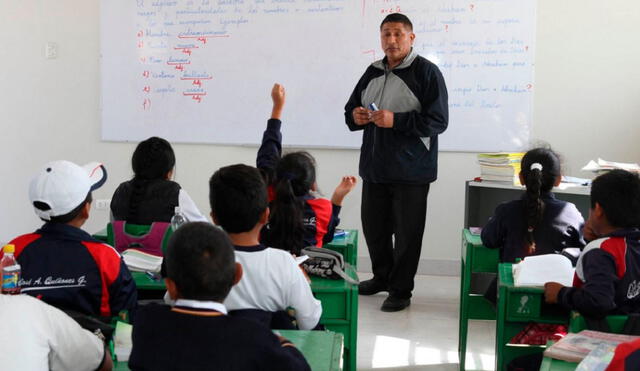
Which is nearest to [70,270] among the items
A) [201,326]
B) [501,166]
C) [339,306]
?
[201,326]

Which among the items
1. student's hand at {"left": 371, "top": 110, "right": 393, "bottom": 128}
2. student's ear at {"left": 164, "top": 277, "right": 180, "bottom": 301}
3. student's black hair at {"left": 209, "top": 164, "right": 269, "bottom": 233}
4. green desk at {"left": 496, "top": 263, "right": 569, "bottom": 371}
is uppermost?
student's hand at {"left": 371, "top": 110, "right": 393, "bottom": 128}

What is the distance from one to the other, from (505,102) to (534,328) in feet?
8.72

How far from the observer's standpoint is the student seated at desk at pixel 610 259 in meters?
2.18

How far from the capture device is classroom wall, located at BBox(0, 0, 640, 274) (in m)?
4.80

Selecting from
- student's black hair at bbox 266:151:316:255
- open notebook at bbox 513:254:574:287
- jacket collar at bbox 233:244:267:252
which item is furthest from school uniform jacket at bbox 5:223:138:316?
open notebook at bbox 513:254:574:287

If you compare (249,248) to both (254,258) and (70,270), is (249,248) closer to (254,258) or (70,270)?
(254,258)

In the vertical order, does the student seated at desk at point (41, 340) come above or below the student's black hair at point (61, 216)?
below

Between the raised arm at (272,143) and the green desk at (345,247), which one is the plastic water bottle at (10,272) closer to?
the raised arm at (272,143)

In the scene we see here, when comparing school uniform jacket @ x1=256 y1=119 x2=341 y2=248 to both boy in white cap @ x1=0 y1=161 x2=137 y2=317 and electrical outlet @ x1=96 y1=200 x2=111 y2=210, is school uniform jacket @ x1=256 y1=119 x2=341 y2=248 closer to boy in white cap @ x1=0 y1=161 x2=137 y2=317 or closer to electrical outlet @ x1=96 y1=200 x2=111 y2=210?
boy in white cap @ x1=0 y1=161 x2=137 y2=317

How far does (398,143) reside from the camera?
4.27 m

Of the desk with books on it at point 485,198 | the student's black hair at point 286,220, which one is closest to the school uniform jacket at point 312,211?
the student's black hair at point 286,220

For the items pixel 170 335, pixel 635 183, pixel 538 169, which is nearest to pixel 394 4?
pixel 538 169

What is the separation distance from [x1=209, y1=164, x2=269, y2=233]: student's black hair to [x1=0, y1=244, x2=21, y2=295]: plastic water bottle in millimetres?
538

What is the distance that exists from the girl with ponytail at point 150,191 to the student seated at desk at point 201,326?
56.2 inches
